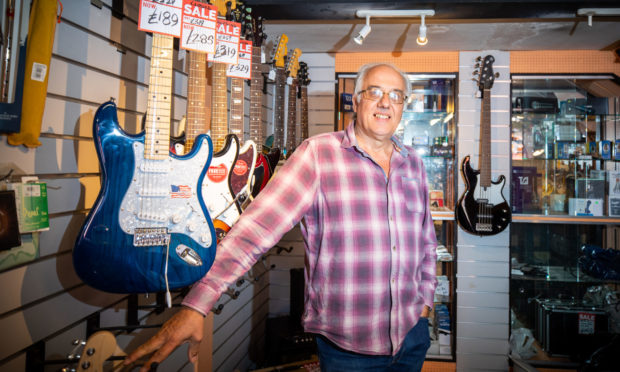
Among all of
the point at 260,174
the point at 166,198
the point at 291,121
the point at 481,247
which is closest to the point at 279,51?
the point at 291,121

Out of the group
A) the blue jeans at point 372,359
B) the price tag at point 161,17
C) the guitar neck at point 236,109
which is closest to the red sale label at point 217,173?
the guitar neck at point 236,109

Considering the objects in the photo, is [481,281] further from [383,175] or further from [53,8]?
[53,8]

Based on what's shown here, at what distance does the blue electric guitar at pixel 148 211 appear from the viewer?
1.08 m

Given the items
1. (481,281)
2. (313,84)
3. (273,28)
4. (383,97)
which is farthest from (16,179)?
(481,281)

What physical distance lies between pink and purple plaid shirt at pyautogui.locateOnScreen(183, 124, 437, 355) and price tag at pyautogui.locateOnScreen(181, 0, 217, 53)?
25.2 inches

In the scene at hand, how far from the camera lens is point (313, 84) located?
3.64 m

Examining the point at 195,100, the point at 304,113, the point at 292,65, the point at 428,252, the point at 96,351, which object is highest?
the point at 292,65

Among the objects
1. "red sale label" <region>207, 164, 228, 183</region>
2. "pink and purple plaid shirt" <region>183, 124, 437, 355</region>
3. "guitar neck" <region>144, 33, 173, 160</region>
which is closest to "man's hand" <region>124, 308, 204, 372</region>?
"pink and purple plaid shirt" <region>183, 124, 437, 355</region>

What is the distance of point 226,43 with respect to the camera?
1.66 m

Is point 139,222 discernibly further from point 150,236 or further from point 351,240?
point 351,240

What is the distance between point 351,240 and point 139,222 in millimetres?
779

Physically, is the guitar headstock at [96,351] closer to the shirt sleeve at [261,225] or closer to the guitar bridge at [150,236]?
the guitar bridge at [150,236]

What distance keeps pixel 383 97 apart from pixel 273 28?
192 cm

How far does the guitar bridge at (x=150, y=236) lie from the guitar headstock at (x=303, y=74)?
2.53m
